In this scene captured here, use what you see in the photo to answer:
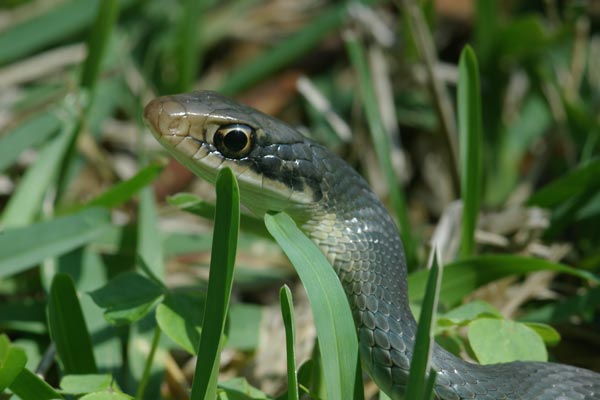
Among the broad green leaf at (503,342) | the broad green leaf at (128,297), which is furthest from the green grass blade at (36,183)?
the broad green leaf at (503,342)

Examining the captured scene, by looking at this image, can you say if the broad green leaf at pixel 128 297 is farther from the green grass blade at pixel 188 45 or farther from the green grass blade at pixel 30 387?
the green grass blade at pixel 188 45

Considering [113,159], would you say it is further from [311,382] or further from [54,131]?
[311,382]

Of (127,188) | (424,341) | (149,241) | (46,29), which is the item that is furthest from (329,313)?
(46,29)

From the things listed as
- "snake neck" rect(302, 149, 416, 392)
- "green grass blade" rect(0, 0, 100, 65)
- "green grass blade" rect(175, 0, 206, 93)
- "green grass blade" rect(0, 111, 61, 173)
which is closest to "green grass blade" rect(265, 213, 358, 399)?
"snake neck" rect(302, 149, 416, 392)

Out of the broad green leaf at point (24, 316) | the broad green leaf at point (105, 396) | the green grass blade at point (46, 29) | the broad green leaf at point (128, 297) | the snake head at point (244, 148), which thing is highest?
the green grass blade at point (46, 29)

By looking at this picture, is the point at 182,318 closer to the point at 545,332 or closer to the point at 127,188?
the point at 127,188

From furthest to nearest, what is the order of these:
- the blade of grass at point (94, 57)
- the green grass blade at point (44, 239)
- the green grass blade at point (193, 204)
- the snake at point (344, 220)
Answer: the blade of grass at point (94, 57), the green grass blade at point (44, 239), the green grass blade at point (193, 204), the snake at point (344, 220)
